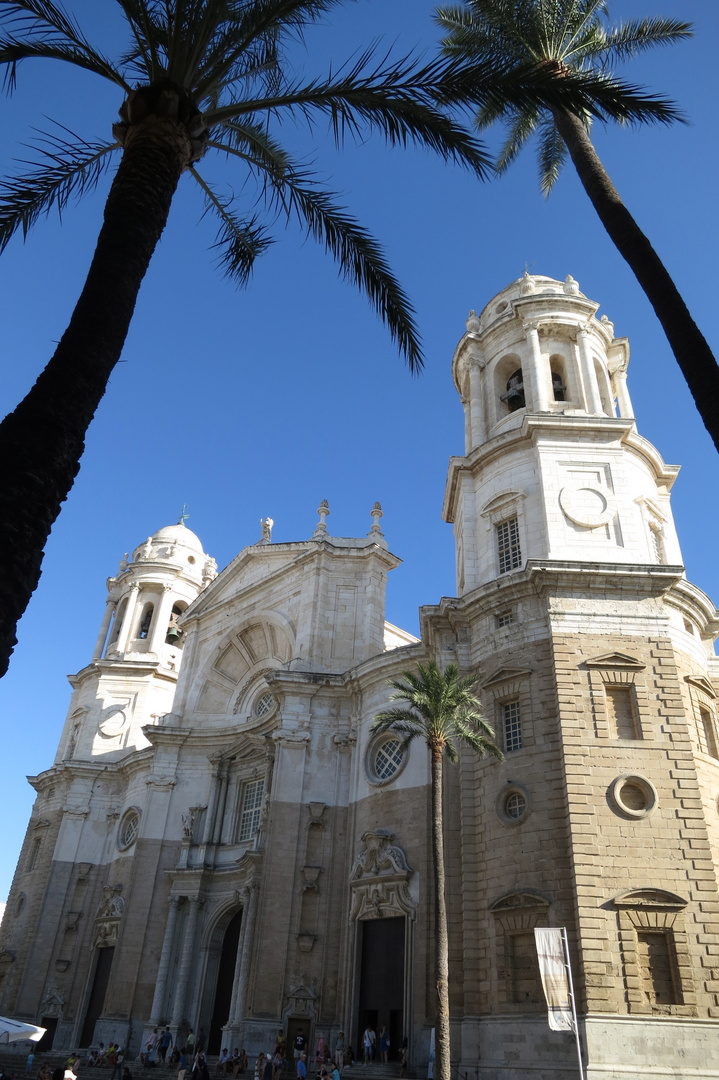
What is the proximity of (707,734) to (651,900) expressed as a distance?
19.1 feet

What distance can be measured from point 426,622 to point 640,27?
16698 millimetres

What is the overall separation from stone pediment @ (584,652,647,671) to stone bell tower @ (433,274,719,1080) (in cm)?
5

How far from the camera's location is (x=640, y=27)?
714 inches

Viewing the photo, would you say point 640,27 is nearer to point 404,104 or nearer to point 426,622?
point 404,104

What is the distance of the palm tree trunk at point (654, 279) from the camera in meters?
10.4

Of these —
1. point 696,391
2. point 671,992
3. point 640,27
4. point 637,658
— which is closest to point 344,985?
point 671,992

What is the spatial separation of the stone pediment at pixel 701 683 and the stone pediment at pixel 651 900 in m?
6.11

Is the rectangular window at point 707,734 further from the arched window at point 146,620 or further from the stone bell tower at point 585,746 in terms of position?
the arched window at point 146,620

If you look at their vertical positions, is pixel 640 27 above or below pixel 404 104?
above

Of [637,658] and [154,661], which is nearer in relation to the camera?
[637,658]

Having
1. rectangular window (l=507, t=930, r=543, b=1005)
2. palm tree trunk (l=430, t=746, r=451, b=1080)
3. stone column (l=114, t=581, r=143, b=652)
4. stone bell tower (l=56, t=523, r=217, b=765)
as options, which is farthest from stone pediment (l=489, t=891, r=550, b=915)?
stone column (l=114, t=581, r=143, b=652)

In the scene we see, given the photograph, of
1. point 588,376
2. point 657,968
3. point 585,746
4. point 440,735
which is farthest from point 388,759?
point 588,376

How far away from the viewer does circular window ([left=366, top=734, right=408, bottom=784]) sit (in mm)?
27919

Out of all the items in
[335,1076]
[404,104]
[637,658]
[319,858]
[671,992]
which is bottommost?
[335,1076]
